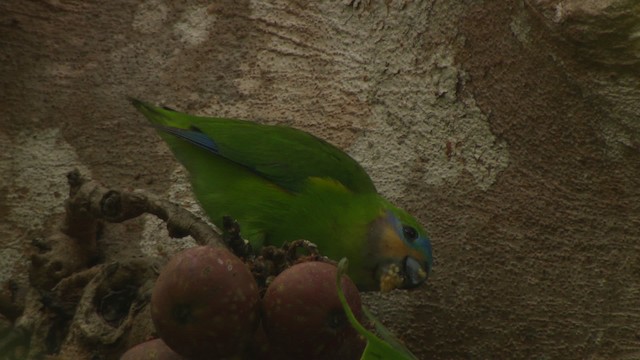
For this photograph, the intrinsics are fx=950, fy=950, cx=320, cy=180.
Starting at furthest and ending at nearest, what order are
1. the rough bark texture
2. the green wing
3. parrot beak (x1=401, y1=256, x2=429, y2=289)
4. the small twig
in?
the green wing → parrot beak (x1=401, y1=256, x2=429, y2=289) → the rough bark texture → the small twig

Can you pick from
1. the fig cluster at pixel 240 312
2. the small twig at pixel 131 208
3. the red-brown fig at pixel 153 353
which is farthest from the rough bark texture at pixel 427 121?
the fig cluster at pixel 240 312

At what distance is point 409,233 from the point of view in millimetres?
2812

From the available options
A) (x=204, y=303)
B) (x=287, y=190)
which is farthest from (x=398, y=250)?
(x=204, y=303)

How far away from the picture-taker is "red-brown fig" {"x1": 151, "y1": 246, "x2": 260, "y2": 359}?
1.61m

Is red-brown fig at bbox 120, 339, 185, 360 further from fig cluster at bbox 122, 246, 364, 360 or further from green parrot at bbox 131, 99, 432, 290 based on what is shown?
green parrot at bbox 131, 99, 432, 290

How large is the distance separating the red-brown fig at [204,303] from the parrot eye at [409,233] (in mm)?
1153

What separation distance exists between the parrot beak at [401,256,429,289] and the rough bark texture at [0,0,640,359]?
72mm

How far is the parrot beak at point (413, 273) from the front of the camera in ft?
8.71

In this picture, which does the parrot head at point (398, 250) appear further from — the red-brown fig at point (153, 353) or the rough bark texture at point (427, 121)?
the red-brown fig at point (153, 353)

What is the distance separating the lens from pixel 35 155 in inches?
113

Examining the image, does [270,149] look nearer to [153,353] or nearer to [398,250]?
[398,250]

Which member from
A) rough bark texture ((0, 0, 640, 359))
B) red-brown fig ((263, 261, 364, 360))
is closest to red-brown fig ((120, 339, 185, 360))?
red-brown fig ((263, 261, 364, 360))

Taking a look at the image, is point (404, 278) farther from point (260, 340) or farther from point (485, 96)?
point (260, 340)

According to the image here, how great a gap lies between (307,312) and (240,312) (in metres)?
0.12
